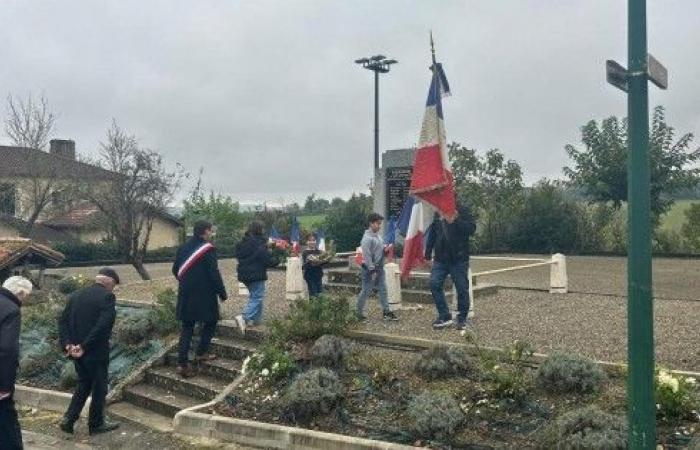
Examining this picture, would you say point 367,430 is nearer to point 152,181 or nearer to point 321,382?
point 321,382

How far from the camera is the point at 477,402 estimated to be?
7148 millimetres

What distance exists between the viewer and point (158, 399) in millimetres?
9016

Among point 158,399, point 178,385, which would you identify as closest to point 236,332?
point 178,385

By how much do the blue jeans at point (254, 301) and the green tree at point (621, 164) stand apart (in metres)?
21.9

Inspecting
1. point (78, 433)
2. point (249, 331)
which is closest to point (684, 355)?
point (249, 331)

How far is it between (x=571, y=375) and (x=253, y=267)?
16.0ft

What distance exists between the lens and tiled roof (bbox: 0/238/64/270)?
1480 centimetres

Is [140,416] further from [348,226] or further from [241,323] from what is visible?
[348,226]

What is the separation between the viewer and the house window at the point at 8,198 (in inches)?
1353

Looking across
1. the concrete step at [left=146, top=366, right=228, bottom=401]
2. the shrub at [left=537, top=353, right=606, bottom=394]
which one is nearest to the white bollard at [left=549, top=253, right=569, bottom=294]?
the shrub at [left=537, top=353, right=606, bottom=394]

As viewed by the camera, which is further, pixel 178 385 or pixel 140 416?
pixel 178 385

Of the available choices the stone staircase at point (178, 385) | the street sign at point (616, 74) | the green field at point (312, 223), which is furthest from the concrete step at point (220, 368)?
the green field at point (312, 223)

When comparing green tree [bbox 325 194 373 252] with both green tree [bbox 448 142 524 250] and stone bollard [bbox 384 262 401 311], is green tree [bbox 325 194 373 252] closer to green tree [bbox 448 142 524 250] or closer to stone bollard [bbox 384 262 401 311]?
green tree [bbox 448 142 524 250]

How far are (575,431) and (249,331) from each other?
17.8 ft
